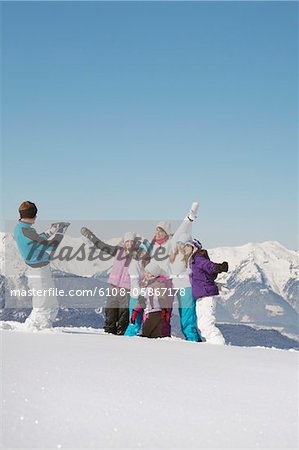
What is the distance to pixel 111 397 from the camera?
4.00 metres

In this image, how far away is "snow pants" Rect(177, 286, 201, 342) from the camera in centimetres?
856

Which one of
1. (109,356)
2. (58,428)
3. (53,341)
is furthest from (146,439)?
(53,341)

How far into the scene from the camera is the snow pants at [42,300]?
7.68 meters

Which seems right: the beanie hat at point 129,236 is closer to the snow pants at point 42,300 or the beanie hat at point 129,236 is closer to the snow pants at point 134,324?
the snow pants at point 134,324

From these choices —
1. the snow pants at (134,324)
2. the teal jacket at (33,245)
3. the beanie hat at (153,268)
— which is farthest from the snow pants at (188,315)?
the teal jacket at (33,245)

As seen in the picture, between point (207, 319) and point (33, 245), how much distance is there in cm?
275

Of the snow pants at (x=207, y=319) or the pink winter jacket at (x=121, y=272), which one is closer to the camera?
the snow pants at (x=207, y=319)

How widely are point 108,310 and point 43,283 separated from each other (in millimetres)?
1817

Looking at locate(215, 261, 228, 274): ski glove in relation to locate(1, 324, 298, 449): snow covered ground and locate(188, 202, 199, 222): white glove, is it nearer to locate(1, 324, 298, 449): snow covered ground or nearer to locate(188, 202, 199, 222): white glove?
locate(188, 202, 199, 222): white glove

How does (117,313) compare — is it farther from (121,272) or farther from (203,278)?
(203,278)

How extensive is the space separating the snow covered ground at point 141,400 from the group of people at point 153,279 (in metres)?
2.12

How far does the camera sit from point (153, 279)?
29.1 feet

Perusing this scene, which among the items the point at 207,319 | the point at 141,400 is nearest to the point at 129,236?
the point at 207,319

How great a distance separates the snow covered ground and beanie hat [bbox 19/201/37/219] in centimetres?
230
